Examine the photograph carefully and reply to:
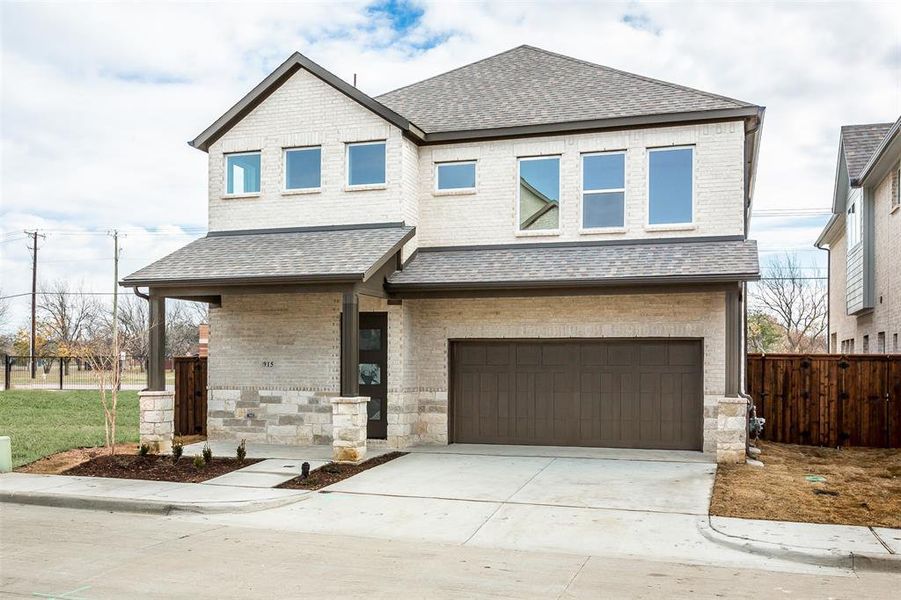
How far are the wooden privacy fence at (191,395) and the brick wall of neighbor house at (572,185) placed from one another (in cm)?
607

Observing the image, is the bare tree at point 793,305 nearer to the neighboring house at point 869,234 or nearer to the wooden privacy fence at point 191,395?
the neighboring house at point 869,234

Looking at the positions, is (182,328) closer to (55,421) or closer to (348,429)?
(55,421)

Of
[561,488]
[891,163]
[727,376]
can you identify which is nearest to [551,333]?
[727,376]

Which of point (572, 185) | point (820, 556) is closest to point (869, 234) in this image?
point (572, 185)

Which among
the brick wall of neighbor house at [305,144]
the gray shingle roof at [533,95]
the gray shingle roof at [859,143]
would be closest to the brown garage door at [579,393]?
the brick wall of neighbor house at [305,144]

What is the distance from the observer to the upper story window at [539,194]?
16312mm

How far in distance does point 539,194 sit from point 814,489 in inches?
297

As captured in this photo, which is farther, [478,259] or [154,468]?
[478,259]

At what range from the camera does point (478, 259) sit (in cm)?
1606

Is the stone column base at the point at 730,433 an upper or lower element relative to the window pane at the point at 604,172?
lower

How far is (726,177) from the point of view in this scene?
1519 centimetres

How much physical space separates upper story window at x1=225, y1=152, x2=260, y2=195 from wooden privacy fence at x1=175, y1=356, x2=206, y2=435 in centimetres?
401

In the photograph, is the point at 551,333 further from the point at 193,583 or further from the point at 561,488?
the point at 193,583


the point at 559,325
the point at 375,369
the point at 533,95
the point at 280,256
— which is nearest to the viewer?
the point at 280,256
